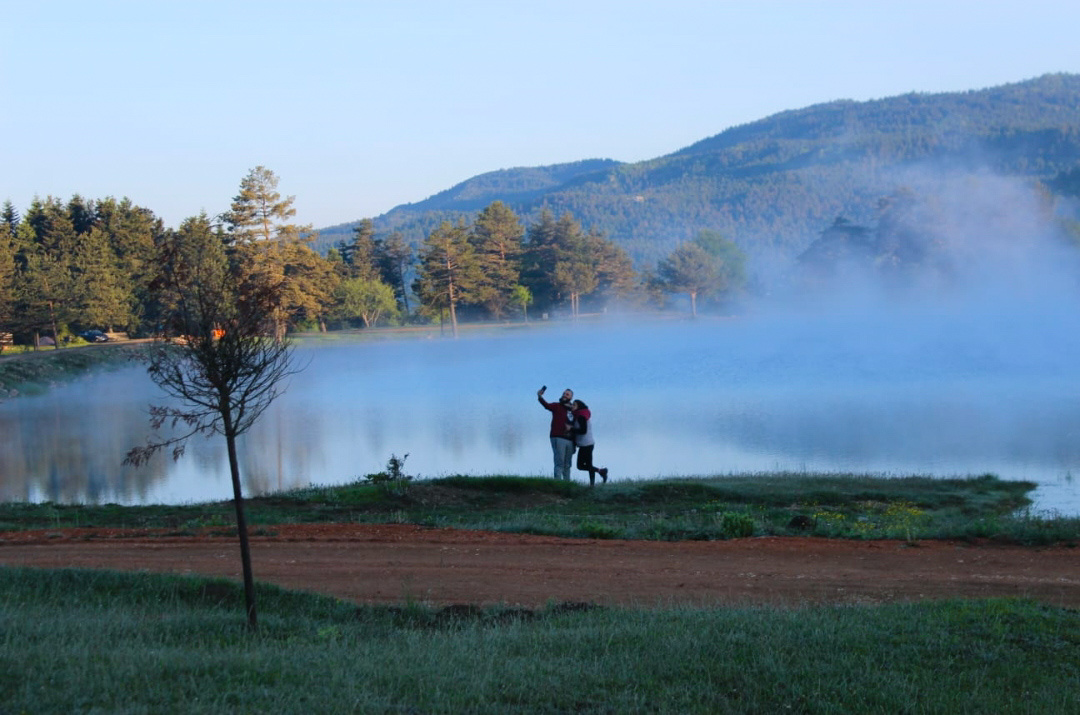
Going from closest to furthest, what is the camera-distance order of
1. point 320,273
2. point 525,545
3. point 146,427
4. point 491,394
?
point 525,545
point 146,427
point 491,394
point 320,273

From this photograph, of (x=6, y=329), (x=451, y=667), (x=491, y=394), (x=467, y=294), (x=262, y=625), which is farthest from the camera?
(x=467, y=294)

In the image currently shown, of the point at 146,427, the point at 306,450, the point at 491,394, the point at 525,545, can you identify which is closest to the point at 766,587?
the point at 525,545

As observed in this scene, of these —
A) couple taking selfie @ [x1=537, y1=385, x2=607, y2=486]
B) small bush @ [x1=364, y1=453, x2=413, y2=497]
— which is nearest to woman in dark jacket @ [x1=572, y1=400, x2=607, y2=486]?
couple taking selfie @ [x1=537, y1=385, x2=607, y2=486]

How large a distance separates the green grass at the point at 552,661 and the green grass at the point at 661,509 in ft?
17.5

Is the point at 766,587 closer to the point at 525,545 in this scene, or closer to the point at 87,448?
the point at 525,545

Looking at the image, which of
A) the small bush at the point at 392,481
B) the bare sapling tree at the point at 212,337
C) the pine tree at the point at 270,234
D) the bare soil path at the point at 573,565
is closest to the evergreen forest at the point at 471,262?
the pine tree at the point at 270,234

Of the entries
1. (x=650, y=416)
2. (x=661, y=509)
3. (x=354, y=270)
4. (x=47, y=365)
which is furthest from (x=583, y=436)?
(x=354, y=270)

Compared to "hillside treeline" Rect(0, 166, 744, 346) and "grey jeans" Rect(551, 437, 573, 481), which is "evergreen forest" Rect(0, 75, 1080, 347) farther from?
"grey jeans" Rect(551, 437, 573, 481)

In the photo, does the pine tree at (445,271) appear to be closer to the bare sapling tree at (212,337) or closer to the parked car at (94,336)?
the parked car at (94,336)

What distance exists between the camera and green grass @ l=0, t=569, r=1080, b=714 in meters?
5.80

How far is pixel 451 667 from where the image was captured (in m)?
6.47

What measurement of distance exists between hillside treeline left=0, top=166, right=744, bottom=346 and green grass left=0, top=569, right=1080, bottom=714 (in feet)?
162

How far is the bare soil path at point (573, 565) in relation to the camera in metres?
10.1

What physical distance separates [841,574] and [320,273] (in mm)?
75629
